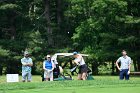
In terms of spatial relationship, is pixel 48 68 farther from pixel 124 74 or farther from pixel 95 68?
pixel 95 68

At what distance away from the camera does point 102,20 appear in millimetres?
40188

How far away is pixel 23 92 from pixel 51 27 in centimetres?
3164

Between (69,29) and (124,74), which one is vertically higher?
(69,29)

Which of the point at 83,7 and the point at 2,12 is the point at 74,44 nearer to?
the point at 83,7

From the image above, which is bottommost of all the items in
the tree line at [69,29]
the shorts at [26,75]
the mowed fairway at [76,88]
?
the mowed fairway at [76,88]


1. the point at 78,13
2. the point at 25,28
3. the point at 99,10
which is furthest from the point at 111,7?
the point at 25,28

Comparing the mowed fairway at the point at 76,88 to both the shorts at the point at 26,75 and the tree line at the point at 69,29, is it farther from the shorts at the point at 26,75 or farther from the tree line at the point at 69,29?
the tree line at the point at 69,29

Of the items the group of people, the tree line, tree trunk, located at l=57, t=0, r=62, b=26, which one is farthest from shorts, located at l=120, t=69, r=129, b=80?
tree trunk, located at l=57, t=0, r=62, b=26

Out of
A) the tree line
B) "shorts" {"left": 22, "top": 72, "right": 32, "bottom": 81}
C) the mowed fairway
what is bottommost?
the mowed fairway

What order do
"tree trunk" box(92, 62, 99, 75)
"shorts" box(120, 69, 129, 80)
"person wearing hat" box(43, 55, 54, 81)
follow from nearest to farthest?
"shorts" box(120, 69, 129, 80) < "person wearing hat" box(43, 55, 54, 81) < "tree trunk" box(92, 62, 99, 75)

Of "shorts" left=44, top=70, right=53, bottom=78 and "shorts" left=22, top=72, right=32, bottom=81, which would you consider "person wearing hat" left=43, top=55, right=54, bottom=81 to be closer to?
"shorts" left=44, top=70, right=53, bottom=78

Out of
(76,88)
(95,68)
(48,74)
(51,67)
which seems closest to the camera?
(76,88)

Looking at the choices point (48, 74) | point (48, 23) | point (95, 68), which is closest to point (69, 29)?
point (48, 23)

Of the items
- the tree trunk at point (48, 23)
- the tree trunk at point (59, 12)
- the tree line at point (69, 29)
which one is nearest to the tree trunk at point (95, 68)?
the tree line at point (69, 29)
